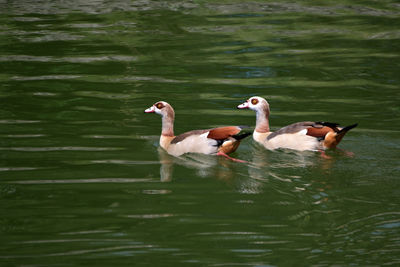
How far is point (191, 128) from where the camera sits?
13.0 metres

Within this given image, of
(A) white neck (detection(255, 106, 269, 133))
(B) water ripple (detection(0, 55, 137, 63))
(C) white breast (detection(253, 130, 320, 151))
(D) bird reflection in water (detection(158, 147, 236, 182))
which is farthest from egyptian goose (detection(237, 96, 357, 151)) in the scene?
(B) water ripple (detection(0, 55, 137, 63))

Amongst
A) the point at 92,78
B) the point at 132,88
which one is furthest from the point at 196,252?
the point at 92,78

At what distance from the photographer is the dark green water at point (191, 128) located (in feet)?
25.9

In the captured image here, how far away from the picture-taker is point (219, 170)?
1073cm

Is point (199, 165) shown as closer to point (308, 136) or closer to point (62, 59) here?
point (308, 136)

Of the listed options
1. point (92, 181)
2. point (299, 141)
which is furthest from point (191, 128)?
point (92, 181)

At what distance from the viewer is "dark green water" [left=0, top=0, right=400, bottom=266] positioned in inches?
310

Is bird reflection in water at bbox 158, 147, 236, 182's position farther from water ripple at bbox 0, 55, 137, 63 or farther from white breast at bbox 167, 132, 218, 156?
water ripple at bbox 0, 55, 137, 63

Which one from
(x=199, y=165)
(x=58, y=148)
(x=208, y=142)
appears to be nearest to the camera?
→ (x=199, y=165)

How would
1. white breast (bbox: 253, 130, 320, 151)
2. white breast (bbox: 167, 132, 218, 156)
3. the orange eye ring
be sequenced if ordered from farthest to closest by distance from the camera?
the orange eye ring, white breast (bbox: 253, 130, 320, 151), white breast (bbox: 167, 132, 218, 156)

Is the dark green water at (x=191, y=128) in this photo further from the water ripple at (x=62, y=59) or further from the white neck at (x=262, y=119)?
the white neck at (x=262, y=119)

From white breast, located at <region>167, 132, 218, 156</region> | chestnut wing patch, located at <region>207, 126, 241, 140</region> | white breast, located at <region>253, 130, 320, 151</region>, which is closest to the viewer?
chestnut wing patch, located at <region>207, 126, 241, 140</region>

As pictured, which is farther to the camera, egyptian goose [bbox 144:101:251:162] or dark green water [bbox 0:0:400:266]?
egyptian goose [bbox 144:101:251:162]

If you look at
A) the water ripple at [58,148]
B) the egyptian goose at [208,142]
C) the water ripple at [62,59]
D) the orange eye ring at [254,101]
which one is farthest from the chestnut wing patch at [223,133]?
the water ripple at [62,59]
